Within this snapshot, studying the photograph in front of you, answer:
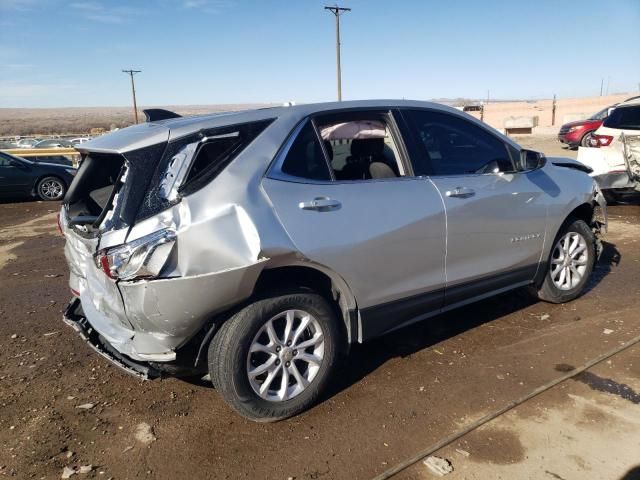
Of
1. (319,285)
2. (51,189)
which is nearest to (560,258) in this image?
(319,285)

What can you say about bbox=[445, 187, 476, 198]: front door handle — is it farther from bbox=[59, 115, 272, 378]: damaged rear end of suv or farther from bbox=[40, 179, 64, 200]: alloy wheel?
bbox=[40, 179, 64, 200]: alloy wheel

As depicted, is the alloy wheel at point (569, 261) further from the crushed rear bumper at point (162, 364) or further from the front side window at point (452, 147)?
the crushed rear bumper at point (162, 364)

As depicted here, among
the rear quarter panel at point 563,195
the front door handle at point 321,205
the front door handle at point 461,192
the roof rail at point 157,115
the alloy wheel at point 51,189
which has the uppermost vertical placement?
the roof rail at point 157,115

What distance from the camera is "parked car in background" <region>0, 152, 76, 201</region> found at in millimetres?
13117

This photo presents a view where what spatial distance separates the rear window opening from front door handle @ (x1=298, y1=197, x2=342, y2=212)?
1244mm

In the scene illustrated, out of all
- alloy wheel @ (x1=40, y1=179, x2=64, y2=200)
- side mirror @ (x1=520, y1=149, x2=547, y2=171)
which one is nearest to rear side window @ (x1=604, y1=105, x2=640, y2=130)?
side mirror @ (x1=520, y1=149, x2=547, y2=171)

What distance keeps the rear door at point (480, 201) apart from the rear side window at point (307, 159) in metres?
0.74

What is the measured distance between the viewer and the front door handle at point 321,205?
310 centimetres

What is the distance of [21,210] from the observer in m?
12.3

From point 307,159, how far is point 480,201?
1388 millimetres

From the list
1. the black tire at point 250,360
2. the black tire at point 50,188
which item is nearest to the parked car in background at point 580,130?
the black tire at point 50,188

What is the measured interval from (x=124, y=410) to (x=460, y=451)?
2023 mm

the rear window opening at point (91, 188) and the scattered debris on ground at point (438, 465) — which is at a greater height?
the rear window opening at point (91, 188)

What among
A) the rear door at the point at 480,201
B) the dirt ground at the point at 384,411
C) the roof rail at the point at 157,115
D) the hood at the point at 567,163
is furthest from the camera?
the hood at the point at 567,163
